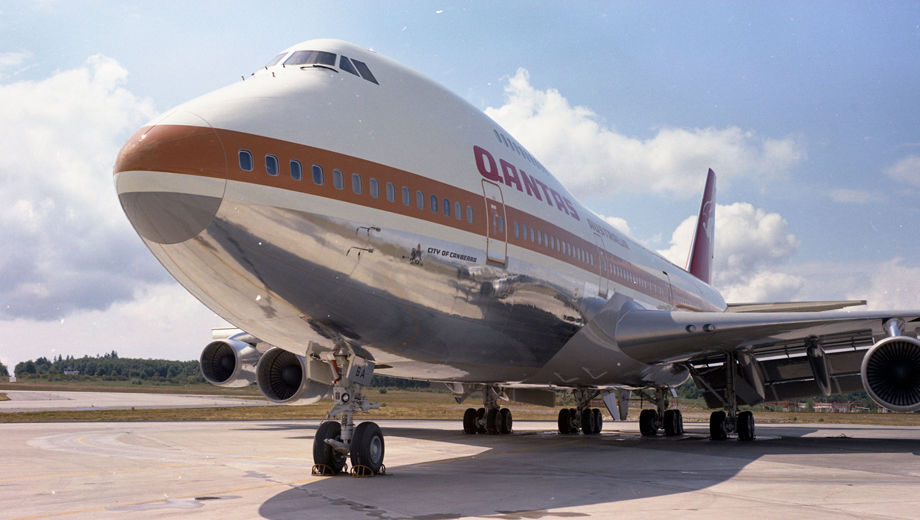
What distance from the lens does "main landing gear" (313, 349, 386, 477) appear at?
8852 mm

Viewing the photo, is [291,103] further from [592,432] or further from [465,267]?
[592,432]

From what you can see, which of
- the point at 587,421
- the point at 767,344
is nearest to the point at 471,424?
the point at 587,421

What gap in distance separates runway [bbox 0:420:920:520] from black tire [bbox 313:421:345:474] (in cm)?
23

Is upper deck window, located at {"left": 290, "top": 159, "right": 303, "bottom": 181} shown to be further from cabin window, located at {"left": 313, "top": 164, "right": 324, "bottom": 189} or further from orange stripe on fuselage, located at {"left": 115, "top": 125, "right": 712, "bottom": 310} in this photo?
cabin window, located at {"left": 313, "top": 164, "right": 324, "bottom": 189}

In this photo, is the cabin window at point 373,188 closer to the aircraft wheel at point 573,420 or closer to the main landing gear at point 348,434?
the main landing gear at point 348,434

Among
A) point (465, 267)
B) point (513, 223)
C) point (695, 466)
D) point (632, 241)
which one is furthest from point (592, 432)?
point (465, 267)

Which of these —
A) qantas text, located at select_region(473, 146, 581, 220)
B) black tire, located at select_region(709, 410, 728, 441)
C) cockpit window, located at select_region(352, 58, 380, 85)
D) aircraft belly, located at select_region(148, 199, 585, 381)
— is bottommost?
black tire, located at select_region(709, 410, 728, 441)

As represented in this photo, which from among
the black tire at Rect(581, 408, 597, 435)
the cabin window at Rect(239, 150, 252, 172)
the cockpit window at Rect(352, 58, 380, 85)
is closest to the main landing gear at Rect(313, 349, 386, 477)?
the cabin window at Rect(239, 150, 252, 172)

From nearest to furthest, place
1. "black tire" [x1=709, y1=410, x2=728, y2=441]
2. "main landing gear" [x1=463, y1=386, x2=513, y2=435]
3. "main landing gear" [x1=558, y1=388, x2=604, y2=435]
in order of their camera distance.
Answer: "black tire" [x1=709, y1=410, x2=728, y2=441] < "main landing gear" [x1=463, y1=386, x2=513, y2=435] < "main landing gear" [x1=558, y1=388, x2=604, y2=435]

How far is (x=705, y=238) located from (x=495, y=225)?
72.6 feet

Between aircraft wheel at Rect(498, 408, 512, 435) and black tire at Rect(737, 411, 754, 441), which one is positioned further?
aircraft wheel at Rect(498, 408, 512, 435)

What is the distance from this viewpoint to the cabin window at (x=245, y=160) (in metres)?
7.32

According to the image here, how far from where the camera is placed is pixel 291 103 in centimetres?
820

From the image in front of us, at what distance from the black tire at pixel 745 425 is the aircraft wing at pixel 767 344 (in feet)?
1.10
